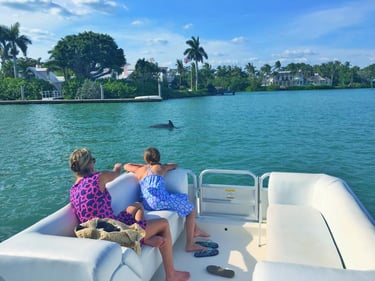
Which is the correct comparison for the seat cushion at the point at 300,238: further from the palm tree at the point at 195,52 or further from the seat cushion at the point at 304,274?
the palm tree at the point at 195,52

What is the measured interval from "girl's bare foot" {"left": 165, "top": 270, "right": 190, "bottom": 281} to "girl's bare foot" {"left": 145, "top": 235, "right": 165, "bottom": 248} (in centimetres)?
28

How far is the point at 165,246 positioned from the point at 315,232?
1304 millimetres

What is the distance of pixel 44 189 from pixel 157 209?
654 cm

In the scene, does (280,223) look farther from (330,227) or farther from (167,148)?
(167,148)

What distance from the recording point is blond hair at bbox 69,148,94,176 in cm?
258

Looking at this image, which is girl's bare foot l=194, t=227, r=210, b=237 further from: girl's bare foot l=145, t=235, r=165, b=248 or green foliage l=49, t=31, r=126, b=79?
green foliage l=49, t=31, r=126, b=79

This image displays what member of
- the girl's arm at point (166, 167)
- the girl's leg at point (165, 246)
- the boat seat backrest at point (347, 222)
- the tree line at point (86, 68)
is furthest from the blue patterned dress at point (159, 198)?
the tree line at point (86, 68)

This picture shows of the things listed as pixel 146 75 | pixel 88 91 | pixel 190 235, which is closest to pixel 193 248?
pixel 190 235

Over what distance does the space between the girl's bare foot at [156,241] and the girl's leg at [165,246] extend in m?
0.02

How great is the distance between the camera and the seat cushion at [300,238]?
2477 mm

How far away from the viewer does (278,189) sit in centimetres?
359

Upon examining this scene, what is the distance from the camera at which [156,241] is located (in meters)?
2.74

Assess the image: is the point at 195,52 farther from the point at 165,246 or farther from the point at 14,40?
the point at 165,246

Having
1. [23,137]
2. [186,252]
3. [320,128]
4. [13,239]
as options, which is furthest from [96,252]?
[320,128]
